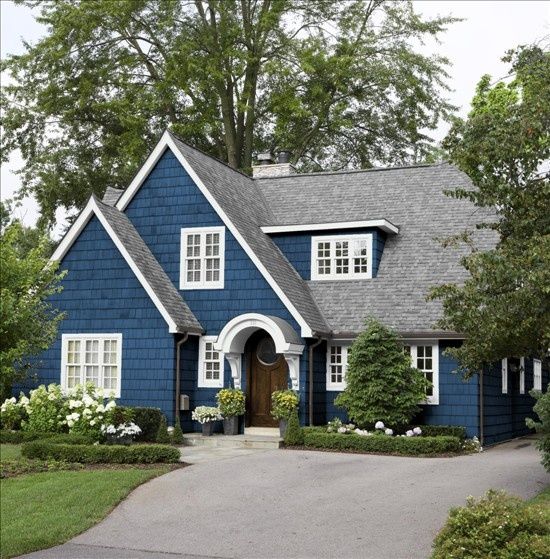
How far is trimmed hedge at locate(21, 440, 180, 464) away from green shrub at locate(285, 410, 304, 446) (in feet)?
12.4

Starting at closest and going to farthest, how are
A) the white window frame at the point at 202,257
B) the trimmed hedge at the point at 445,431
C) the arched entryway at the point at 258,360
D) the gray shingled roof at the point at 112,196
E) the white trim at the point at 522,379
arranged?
the trimmed hedge at the point at 445,431, the arched entryway at the point at 258,360, the white window frame at the point at 202,257, the white trim at the point at 522,379, the gray shingled roof at the point at 112,196

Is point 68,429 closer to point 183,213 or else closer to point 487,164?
point 183,213

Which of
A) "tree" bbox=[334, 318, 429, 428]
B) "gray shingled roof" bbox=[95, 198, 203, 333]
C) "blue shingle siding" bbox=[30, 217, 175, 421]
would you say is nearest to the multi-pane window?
"tree" bbox=[334, 318, 429, 428]

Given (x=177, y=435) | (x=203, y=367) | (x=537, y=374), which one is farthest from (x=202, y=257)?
(x=537, y=374)

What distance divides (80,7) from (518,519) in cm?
3187

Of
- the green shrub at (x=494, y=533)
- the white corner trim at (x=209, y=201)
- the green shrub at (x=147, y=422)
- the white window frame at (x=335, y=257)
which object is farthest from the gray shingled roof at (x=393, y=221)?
the green shrub at (x=494, y=533)

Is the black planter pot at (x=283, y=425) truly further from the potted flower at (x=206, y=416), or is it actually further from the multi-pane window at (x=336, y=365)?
the multi-pane window at (x=336, y=365)

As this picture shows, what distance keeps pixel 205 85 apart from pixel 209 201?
47.7ft

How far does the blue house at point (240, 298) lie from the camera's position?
22.6m

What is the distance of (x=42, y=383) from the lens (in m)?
23.9

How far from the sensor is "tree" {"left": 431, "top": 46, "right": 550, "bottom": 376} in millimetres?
13211

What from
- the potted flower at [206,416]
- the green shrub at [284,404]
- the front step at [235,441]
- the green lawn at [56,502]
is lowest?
the green lawn at [56,502]

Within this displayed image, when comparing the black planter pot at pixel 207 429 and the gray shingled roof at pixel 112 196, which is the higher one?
the gray shingled roof at pixel 112 196

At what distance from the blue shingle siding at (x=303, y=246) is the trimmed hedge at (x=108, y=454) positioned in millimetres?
8652
